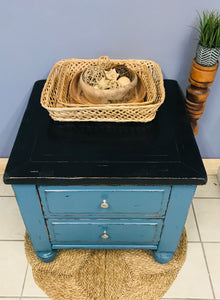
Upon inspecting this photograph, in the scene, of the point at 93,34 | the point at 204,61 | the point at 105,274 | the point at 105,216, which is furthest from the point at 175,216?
the point at 93,34

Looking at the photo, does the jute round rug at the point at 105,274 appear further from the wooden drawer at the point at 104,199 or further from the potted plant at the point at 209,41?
the potted plant at the point at 209,41

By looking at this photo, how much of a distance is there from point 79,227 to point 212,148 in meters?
0.92

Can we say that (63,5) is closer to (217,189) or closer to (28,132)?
(28,132)

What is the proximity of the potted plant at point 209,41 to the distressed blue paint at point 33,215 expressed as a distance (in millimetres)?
771

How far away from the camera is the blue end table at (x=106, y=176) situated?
0.90 m

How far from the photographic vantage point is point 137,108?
97cm

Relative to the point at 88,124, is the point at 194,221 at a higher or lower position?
lower

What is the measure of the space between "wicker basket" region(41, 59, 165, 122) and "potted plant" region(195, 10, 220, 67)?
168mm

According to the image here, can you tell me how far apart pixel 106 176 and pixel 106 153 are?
0.10 metres

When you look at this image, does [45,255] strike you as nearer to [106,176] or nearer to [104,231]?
[104,231]

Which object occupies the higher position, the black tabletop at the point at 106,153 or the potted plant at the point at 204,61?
the potted plant at the point at 204,61

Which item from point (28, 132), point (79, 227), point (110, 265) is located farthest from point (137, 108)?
point (110, 265)

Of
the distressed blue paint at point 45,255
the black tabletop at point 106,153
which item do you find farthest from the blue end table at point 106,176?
the distressed blue paint at point 45,255

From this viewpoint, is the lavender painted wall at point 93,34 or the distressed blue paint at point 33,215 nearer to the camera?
the distressed blue paint at point 33,215
